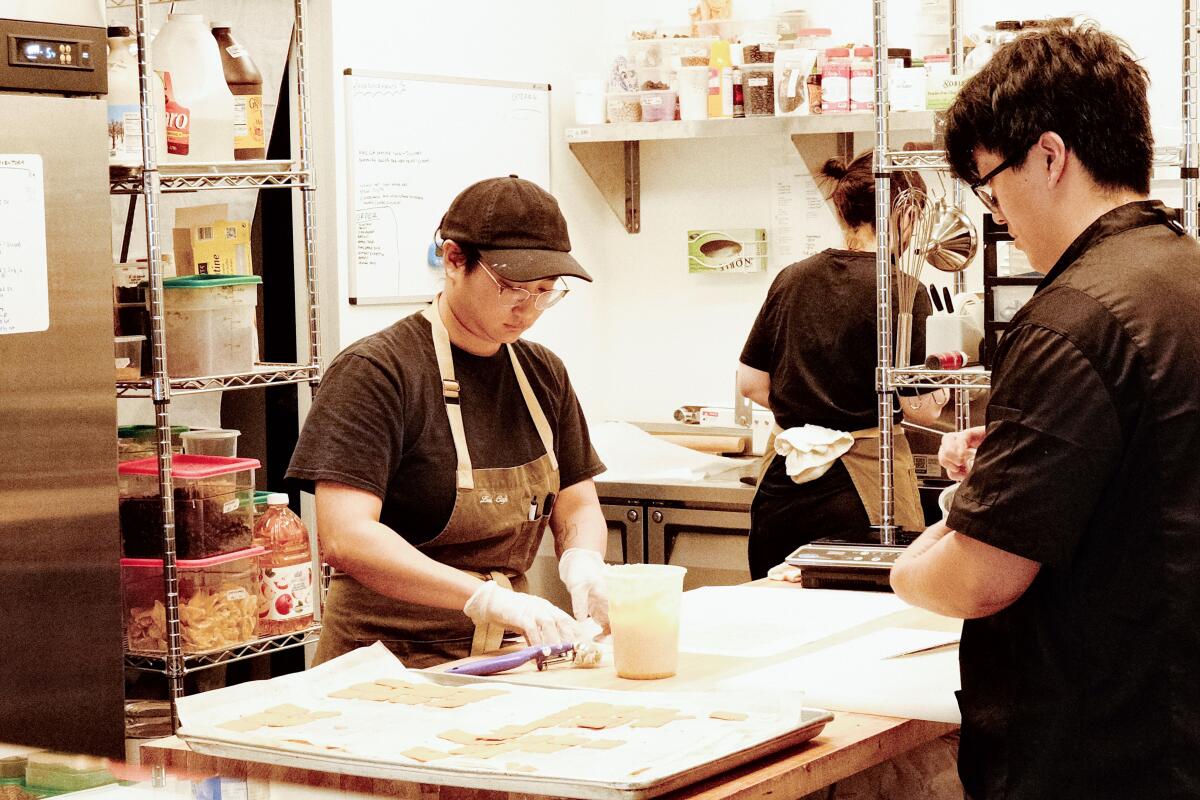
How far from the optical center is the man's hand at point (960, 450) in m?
2.45

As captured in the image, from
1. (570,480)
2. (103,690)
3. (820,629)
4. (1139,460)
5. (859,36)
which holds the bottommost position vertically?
(103,690)

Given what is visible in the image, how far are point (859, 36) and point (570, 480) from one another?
2.63 meters

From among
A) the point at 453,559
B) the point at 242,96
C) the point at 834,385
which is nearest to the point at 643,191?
the point at 834,385

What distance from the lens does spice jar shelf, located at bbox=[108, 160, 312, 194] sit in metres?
3.21

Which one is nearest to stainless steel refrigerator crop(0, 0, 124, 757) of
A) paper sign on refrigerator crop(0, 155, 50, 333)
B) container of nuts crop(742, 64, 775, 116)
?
paper sign on refrigerator crop(0, 155, 50, 333)

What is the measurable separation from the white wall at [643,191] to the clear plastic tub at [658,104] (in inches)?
13.5

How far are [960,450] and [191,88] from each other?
1.87 m

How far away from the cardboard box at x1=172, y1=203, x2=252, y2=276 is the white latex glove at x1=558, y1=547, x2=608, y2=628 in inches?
54.0

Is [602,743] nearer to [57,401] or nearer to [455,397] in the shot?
[455,397]

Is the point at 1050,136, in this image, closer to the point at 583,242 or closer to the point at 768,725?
the point at 768,725

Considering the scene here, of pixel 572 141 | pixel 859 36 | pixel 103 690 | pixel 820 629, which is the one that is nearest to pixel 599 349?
pixel 572 141

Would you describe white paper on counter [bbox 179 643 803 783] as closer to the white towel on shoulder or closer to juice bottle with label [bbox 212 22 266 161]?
juice bottle with label [bbox 212 22 266 161]

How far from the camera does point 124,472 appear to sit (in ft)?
10.7

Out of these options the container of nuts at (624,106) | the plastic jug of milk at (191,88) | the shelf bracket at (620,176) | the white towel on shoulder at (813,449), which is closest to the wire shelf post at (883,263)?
the white towel on shoulder at (813,449)
